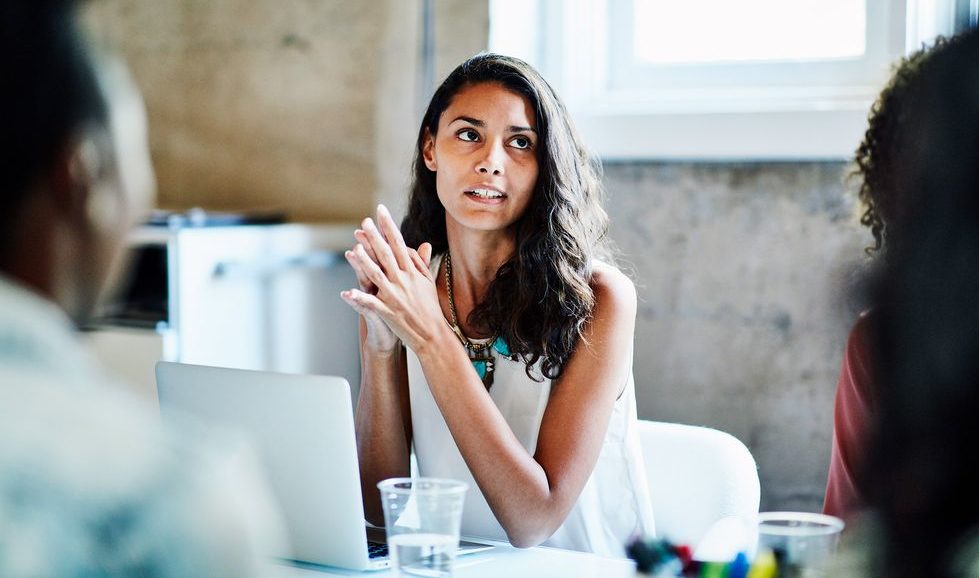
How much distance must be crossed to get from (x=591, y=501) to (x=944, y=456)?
1.27 meters

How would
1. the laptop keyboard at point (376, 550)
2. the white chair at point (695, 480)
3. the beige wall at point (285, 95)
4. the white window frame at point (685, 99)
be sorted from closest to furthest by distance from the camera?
the laptop keyboard at point (376, 550)
the white chair at point (695, 480)
the white window frame at point (685, 99)
the beige wall at point (285, 95)

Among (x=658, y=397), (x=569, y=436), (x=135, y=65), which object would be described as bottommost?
(x=658, y=397)

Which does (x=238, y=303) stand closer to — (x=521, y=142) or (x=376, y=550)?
(x=521, y=142)

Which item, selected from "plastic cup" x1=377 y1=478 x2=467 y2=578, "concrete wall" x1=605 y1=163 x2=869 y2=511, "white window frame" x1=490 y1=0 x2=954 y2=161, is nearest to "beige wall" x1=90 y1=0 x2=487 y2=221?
"white window frame" x1=490 y1=0 x2=954 y2=161

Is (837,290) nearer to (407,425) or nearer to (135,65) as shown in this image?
(407,425)

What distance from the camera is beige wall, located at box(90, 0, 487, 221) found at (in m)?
2.60

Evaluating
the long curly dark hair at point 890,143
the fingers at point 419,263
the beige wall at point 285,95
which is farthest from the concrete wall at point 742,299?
the long curly dark hair at point 890,143

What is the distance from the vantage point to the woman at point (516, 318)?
1.45 m

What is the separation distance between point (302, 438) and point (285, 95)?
5.96 feet

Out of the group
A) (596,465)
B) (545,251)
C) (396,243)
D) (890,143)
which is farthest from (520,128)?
(890,143)

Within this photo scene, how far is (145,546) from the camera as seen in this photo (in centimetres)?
32

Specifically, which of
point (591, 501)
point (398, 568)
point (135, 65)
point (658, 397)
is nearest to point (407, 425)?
point (591, 501)

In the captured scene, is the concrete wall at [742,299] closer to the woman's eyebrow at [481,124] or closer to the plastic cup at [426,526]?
the woman's eyebrow at [481,124]

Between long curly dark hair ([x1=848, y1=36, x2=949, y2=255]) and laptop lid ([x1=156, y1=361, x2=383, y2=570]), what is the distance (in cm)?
73
